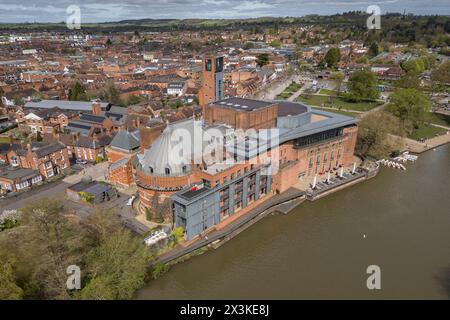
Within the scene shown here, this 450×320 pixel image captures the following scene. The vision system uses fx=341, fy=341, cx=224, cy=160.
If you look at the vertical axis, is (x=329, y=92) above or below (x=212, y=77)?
below

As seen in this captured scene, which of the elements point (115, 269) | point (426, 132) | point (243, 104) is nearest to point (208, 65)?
point (243, 104)

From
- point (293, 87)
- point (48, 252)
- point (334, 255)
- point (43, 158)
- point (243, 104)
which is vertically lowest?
point (334, 255)

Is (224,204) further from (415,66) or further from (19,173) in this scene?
(415,66)

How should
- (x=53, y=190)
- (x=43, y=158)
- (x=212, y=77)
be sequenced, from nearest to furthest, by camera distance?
(x=53, y=190)
(x=43, y=158)
(x=212, y=77)

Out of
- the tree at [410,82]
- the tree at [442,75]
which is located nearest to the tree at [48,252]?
the tree at [410,82]

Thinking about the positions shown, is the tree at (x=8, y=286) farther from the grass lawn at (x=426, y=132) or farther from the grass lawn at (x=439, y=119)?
the grass lawn at (x=439, y=119)
